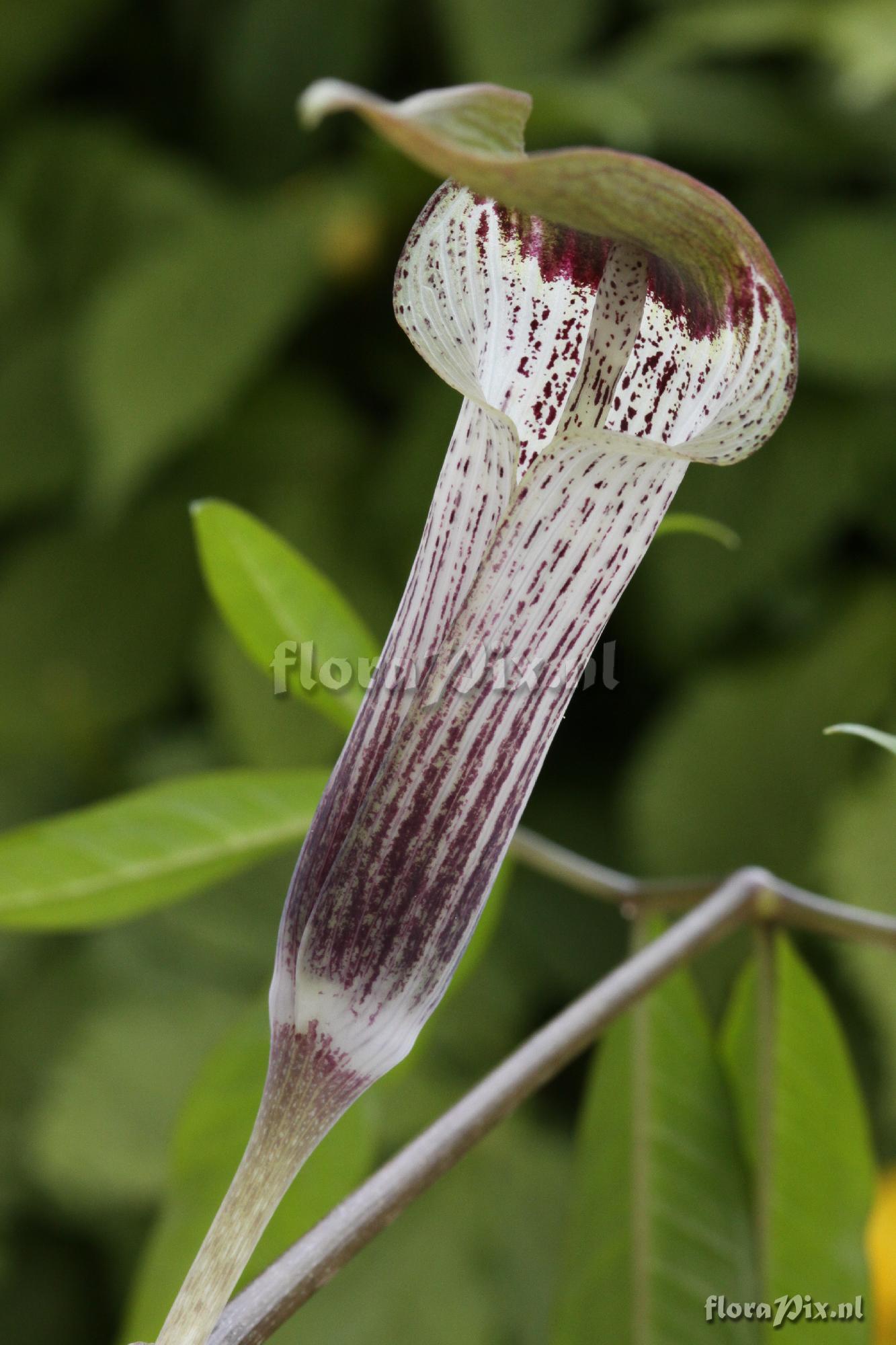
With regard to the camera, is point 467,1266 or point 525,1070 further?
point 467,1266

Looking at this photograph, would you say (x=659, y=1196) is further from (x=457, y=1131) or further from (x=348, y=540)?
(x=348, y=540)

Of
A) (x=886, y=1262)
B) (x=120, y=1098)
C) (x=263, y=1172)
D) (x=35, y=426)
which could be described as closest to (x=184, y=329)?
(x=35, y=426)

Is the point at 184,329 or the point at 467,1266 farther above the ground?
the point at 184,329

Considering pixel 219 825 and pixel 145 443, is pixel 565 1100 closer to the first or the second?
pixel 145 443

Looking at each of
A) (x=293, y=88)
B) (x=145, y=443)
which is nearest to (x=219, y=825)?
(x=145, y=443)

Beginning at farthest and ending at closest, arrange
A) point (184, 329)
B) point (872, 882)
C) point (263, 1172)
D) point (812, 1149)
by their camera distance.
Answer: point (184, 329) → point (872, 882) → point (812, 1149) → point (263, 1172)

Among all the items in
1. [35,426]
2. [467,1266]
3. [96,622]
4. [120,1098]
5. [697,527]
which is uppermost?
[35,426]

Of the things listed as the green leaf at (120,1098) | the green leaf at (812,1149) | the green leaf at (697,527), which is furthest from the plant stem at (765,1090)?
the green leaf at (120,1098)

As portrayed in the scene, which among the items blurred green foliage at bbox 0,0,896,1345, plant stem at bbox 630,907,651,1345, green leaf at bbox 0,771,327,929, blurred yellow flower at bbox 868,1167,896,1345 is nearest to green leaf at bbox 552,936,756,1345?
plant stem at bbox 630,907,651,1345

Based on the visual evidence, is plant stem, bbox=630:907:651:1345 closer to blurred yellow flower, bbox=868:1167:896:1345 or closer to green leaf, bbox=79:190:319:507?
blurred yellow flower, bbox=868:1167:896:1345
